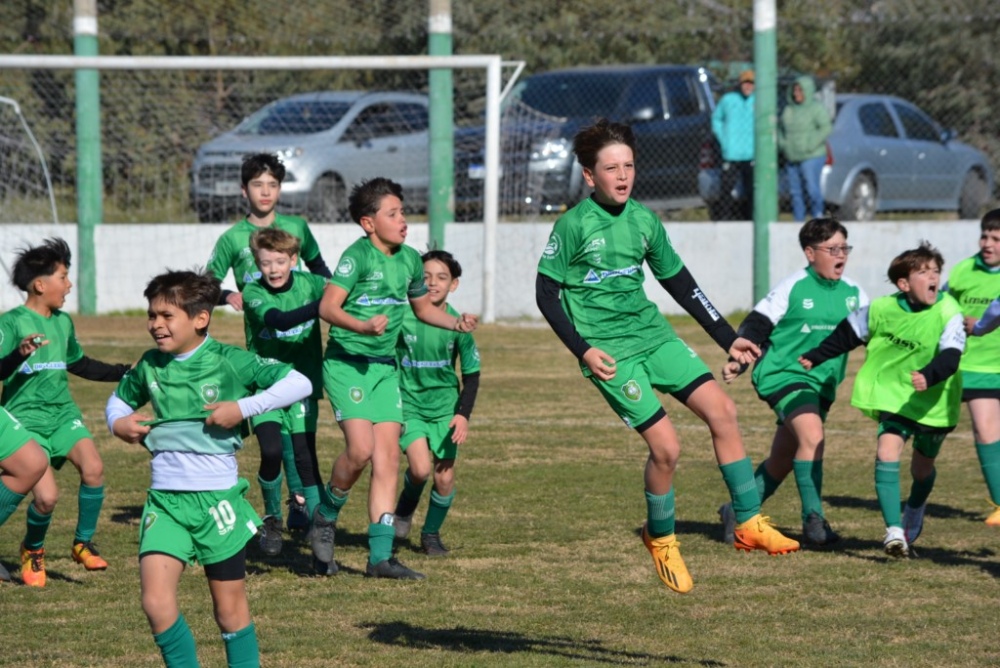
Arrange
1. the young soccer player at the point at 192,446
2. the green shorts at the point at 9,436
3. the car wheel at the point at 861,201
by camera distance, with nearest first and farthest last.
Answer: the young soccer player at the point at 192,446 < the green shorts at the point at 9,436 < the car wheel at the point at 861,201

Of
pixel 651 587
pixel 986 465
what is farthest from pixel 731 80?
pixel 651 587

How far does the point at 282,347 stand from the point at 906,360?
132 inches

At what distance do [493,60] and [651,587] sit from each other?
11.6 metres

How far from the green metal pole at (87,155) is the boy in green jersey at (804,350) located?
42.2 ft

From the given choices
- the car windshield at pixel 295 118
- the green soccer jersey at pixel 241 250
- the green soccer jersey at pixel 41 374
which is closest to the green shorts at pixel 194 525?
the green soccer jersey at pixel 41 374

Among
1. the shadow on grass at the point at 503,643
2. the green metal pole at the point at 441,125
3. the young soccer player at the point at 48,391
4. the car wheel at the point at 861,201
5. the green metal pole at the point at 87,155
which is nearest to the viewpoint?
the shadow on grass at the point at 503,643

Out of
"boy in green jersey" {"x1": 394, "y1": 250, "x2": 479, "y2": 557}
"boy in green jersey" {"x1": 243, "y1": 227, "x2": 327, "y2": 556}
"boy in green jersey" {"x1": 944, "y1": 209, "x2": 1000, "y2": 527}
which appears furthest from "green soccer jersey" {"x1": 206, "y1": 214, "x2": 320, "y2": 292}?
"boy in green jersey" {"x1": 944, "y1": 209, "x2": 1000, "y2": 527}

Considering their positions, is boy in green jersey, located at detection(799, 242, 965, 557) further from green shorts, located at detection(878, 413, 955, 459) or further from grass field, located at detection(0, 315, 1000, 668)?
grass field, located at detection(0, 315, 1000, 668)

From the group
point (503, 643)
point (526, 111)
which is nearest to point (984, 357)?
point (503, 643)

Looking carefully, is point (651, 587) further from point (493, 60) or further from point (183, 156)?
point (183, 156)

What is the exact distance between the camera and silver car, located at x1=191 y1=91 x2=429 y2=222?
19.3m

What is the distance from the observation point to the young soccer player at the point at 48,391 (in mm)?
7316

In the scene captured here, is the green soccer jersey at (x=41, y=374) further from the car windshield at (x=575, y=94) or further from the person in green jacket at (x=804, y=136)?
the person in green jacket at (x=804, y=136)

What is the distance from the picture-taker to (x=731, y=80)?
20.3 m
